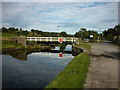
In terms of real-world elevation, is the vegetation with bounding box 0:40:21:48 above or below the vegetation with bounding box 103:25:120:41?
below

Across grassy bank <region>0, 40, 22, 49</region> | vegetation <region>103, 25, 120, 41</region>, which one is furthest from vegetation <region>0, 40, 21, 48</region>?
vegetation <region>103, 25, 120, 41</region>

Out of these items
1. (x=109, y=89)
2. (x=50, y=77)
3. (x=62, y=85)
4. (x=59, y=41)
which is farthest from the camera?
(x=59, y=41)

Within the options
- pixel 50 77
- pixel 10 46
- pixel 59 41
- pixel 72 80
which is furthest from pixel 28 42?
pixel 72 80

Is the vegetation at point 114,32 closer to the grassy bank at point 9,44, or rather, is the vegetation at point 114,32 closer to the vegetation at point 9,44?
the grassy bank at point 9,44

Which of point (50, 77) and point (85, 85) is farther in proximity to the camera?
point (50, 77)

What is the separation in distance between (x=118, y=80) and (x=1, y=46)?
106ft

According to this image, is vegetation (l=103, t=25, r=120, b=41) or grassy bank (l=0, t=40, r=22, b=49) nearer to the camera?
grassy bank (l=0, t=40, r=22, b=49)

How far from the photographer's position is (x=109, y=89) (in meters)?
6.99

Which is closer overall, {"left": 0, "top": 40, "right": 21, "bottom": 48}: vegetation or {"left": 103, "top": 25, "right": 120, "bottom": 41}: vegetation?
{"left": 0, "top": 40, "right": 21, "bottom": 48}: vegetation

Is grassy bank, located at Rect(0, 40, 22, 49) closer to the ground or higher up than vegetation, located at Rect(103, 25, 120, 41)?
closer to the ground

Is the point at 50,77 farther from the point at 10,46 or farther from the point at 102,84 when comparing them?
the point at 10,46

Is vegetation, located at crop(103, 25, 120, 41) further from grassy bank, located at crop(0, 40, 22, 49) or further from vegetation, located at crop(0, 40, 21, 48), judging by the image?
vegetation, located at crop(0, 40, 21, 48)

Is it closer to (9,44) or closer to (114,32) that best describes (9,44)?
(9,44)

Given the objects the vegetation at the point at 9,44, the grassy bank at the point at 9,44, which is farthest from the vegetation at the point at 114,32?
the vegetation at the point at 9,44
